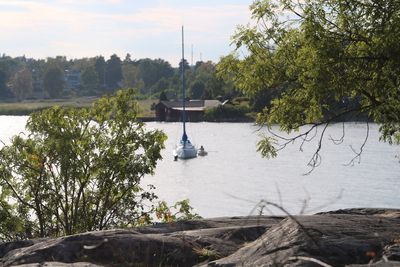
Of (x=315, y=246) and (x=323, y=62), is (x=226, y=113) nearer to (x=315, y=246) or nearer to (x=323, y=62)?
(x=323, y=62)

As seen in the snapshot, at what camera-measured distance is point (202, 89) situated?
167m

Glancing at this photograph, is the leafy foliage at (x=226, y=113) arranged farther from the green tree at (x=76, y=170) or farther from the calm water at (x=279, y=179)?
the green tree at (x=76, y=170)

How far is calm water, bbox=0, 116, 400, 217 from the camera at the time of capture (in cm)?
4400

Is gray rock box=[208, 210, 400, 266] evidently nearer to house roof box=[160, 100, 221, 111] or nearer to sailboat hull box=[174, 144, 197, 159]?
sailboat hull box=[174, 144, 197, 159]

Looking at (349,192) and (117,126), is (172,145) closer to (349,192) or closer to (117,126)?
(349,192)

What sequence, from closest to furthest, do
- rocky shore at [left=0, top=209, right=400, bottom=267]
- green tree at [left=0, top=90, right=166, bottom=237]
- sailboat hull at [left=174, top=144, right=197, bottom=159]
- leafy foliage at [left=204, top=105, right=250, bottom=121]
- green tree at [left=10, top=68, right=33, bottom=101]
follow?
1. rocky shore at [left=0, top=209, right=400, bottom=267]
2. green tree at [left=0, top=90, right=166, bottom=237]
3. sailboat hull at [left=174, top=144, right=197, bottom=159]
4. leafy foliage at [left=204, top=105, right=250, bottom=121]
5. green tree at [left=10, top=68, right=33, bottom=101]

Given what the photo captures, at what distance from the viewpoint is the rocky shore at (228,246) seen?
6906mm

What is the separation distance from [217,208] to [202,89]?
126m

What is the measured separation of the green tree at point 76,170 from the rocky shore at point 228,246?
357 inches

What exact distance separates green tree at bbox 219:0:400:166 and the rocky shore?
13.7 ft

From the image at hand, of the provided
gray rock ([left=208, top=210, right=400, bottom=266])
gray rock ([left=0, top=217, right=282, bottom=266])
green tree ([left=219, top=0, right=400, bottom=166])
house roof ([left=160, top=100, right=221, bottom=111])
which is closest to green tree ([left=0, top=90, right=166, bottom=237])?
green tree ([left=219, top=0, right=400, bottom=166])

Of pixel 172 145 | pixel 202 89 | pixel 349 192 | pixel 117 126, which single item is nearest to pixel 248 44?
pixel 117 126

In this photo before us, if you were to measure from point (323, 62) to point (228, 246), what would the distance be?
5.90 metres

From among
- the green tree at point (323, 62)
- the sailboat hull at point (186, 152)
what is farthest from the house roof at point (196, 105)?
the green tree at point (323, 62)
